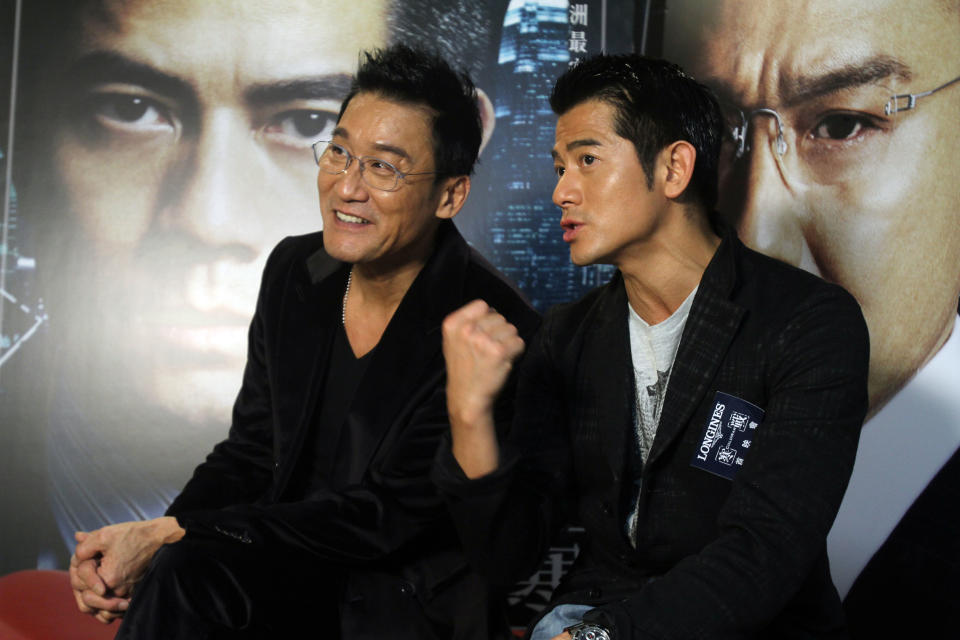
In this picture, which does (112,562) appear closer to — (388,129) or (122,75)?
(388,129)

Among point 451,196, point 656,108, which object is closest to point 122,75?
point 451,196

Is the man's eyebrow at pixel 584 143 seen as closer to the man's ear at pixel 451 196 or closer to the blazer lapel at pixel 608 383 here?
the blazer lapel at pixel 608 383

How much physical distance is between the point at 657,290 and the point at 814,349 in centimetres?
37

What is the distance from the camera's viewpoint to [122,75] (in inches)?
127

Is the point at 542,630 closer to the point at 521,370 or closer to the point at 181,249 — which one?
→ the point at 521,370

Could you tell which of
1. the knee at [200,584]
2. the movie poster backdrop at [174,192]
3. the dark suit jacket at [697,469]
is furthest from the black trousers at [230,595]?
the movie poster backdrop at [174,192]

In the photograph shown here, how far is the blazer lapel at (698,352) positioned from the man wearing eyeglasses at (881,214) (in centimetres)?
133

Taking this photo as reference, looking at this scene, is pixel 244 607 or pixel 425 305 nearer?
pixel 244 607

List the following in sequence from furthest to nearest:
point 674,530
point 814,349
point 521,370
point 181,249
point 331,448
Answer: point 181,249
point 331,448
point 521,370
point 674,530
point 814,349

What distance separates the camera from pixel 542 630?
1.72 meters

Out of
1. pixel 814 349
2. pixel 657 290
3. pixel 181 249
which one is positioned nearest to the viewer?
pixel 814 349

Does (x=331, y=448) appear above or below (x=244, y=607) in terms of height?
above

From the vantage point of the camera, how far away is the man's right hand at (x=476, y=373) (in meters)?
1.58

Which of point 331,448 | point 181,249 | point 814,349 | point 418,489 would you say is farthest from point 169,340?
point 814,349
